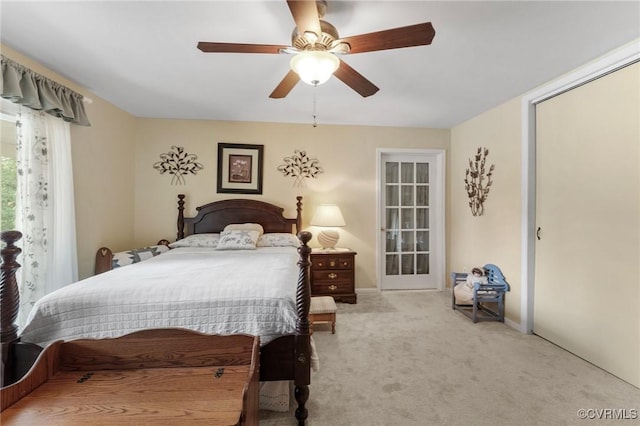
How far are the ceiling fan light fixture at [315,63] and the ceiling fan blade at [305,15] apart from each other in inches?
3.9

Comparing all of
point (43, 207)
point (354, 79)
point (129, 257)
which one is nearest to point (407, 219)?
point (354, 79)

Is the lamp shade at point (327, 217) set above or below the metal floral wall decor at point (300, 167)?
below

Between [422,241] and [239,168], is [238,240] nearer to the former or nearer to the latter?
[239,168]

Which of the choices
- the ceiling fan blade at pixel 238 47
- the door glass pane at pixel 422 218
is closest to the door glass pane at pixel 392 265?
the door glass pane at pixel 422 218

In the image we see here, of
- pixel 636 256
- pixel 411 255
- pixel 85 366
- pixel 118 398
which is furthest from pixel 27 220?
pixel 636 256

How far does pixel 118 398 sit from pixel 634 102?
3.45 m

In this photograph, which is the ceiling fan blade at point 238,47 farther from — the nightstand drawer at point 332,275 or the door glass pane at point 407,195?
the door glass pane at point 407,195

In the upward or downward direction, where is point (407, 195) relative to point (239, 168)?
downward

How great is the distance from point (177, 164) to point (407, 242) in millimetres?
3362

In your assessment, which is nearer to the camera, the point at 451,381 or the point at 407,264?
the point at 451,381

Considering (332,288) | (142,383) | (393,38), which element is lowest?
(332,288)

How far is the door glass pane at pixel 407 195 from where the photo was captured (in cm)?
400

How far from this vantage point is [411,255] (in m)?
4.01

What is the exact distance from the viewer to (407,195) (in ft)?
13.1
